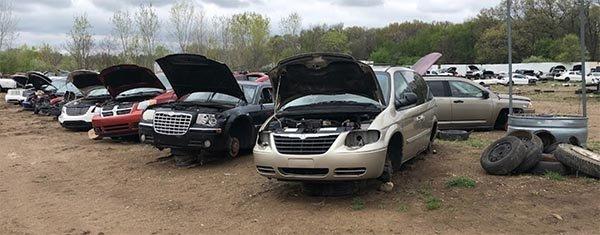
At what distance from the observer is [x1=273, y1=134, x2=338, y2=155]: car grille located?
21.4ft

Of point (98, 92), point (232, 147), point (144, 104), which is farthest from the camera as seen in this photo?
point (98, 92)

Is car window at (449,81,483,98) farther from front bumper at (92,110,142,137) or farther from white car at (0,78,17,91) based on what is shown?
white car at (0,78,17,91)

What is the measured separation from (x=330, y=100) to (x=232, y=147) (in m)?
2.89

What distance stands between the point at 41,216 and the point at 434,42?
99.9m

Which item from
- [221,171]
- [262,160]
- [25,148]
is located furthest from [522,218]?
[25,148]

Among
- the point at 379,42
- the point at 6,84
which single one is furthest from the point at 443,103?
the point at 379,42

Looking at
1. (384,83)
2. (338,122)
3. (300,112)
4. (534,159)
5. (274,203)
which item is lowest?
(274,203)

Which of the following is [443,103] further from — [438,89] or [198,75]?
[198,75]

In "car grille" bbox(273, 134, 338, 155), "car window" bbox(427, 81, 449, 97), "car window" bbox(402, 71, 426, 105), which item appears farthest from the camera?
"car window" bbox(427, 81, 449, 97)

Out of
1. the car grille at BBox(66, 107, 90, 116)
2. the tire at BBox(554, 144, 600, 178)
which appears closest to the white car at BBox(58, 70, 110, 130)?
the car grille at BBox(66, 107, 90, 116)

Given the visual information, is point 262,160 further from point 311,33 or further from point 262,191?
point 311,33

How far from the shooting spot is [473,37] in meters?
93.6

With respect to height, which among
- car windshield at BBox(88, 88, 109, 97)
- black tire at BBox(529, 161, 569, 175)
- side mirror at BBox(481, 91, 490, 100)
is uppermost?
car windshield at BBox(88, 88, 109, 97)

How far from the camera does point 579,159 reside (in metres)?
7.27
